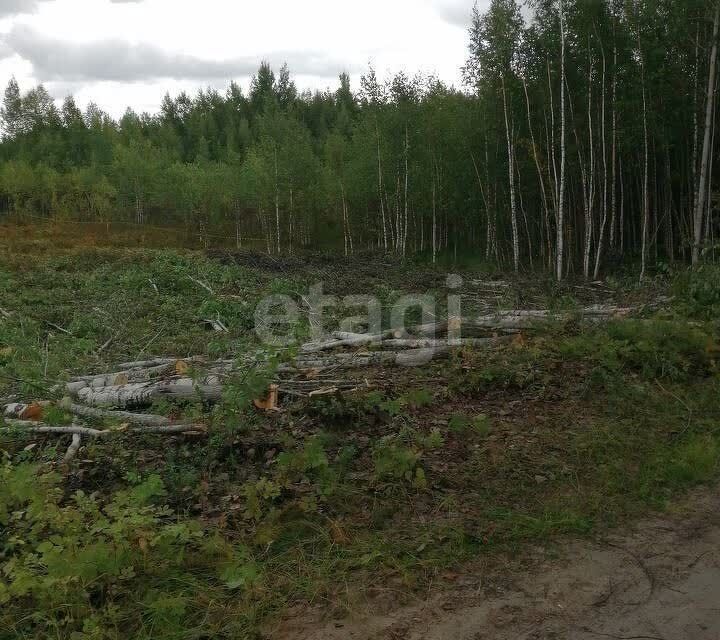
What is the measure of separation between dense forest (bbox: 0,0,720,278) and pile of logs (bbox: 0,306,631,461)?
496 cm

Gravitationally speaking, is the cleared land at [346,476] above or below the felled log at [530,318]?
below

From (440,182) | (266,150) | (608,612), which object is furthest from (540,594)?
(266,150)

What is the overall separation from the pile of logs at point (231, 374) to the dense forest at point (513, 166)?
16.3 ft

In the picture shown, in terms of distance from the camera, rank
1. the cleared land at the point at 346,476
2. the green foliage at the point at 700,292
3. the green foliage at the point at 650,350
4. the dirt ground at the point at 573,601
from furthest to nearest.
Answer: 1. the green foliage at the point at 700,292
2. the green foliage at the point at 650,350
3. the cleared land at the point at 346,476
4. the dirt ground at the point at 573,601

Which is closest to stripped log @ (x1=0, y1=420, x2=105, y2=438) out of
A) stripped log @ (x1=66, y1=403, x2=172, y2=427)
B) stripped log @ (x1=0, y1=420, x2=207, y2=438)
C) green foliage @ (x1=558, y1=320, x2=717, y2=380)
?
stripped log @ (x1=0, y1=420, x2=207, y2=438)

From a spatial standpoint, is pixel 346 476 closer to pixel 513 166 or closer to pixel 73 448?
pixel 73 448

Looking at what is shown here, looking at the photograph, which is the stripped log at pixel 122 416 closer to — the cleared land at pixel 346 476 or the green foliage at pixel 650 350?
the cleared land at pixel 346 476

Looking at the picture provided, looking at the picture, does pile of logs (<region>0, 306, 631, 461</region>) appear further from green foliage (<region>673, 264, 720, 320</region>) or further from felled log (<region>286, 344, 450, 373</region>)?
green foliage (<region>673, 264, 720, 320</region>)

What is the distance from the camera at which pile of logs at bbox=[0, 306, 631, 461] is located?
5.56 metres

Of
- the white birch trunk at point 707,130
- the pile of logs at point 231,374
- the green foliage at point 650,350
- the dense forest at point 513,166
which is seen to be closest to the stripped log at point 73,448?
the pile of logs at point 231,374

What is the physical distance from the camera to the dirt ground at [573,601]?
3.07 m

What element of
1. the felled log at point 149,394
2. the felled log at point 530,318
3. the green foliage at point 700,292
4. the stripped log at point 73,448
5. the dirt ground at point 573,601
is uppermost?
the green foliage at point 700,292

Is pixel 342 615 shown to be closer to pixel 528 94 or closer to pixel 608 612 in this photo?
pixel 608 612

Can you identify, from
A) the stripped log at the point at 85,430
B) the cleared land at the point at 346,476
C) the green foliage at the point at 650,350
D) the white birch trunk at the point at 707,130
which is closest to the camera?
the cleared land at the point at 346,476
